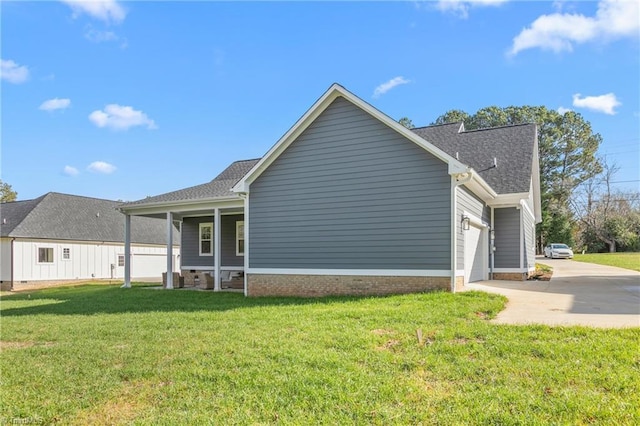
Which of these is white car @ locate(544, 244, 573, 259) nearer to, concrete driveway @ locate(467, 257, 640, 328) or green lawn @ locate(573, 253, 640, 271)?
green lawn @ locate(573, 253, 640, 271)

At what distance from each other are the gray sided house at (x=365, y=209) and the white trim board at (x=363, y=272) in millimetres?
25

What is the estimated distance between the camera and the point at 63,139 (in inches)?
727

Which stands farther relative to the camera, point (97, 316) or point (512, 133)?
point (512, 133)

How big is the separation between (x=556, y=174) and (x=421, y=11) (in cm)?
4270

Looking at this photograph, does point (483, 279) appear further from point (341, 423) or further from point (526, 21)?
point (341, 423)

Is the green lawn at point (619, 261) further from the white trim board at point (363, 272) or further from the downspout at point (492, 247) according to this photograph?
the white trim board at point (363, 272)

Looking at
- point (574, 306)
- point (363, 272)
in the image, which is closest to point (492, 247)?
point (363, 272)

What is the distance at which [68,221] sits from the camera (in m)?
26.1

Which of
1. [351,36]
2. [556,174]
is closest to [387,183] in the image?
[351,36]

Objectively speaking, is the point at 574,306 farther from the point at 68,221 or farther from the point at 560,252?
the point at 560,252

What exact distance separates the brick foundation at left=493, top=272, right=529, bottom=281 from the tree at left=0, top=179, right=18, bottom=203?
54.4 metres

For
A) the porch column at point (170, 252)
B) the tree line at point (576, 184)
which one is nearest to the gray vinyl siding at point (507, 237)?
the porch column at point (170, 252)

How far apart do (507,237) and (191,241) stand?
524 inches

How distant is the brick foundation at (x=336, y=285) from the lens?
1062 cm
